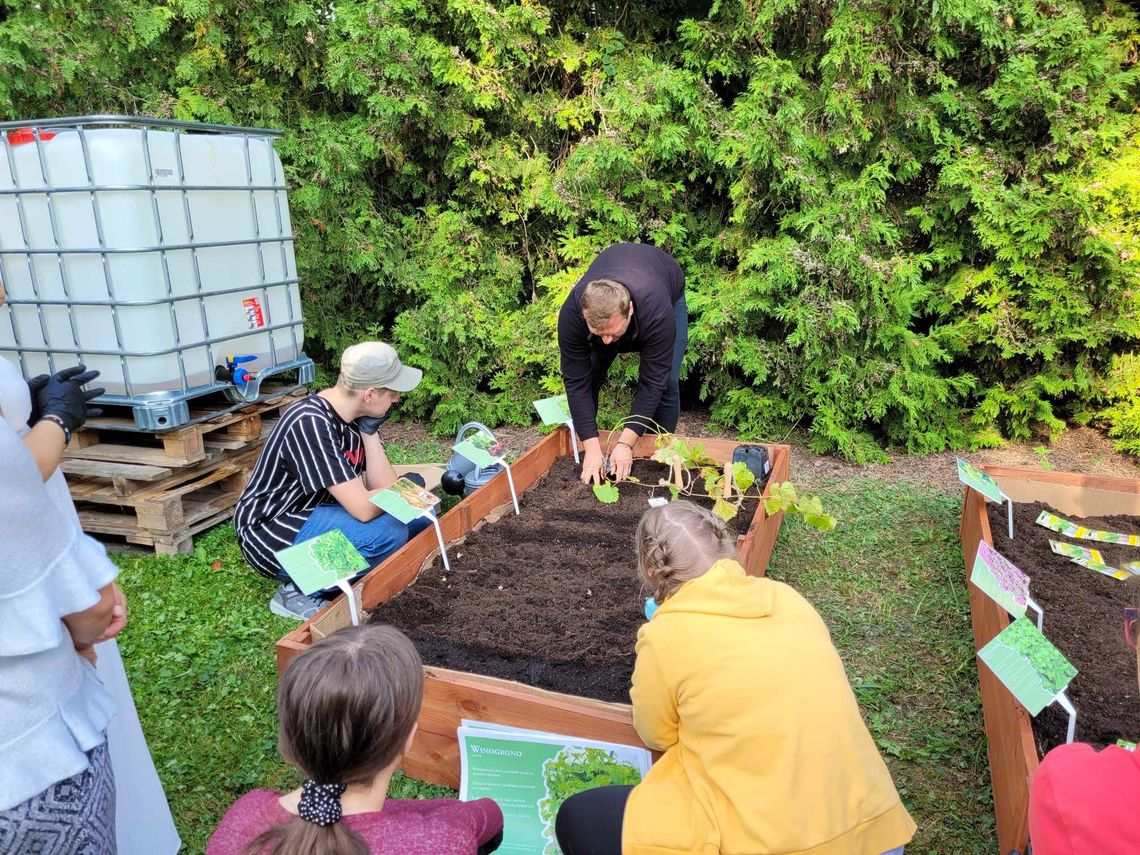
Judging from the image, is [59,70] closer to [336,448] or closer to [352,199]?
[352,199]

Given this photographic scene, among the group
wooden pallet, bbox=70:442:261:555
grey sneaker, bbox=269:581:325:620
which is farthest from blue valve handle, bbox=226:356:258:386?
grey sneaker, bbox=269:581:325:620

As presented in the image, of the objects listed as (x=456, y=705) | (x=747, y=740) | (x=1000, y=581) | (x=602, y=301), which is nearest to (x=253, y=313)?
(x=602, y=301)

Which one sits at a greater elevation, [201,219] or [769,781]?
[201,219]

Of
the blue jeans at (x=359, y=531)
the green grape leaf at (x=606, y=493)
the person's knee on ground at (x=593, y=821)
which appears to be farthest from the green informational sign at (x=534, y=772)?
the green grape leaf at (x=606, y=493)

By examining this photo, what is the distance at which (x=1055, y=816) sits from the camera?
118 cm

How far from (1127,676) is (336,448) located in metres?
2.76

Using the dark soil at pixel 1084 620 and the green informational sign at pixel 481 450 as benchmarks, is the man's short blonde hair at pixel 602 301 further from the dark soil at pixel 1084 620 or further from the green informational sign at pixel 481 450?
the dark soil at pixel 1084 620

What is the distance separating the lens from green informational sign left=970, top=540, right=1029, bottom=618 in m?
2.12

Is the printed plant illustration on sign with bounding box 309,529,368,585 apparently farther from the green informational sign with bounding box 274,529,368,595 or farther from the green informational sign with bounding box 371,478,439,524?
the green informational sign with bounding box 371,478,439,524

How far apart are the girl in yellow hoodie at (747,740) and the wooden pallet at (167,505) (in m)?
2.70

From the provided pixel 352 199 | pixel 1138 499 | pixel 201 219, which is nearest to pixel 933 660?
pixel 1138 499

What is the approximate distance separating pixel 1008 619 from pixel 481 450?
6.90 feet

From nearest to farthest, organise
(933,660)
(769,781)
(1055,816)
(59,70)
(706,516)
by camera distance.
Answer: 1. (1055,816)
2. (769,781)
3. (706,516)
4. (933,660)
5. (59,70)

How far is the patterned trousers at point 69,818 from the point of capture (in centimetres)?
108
